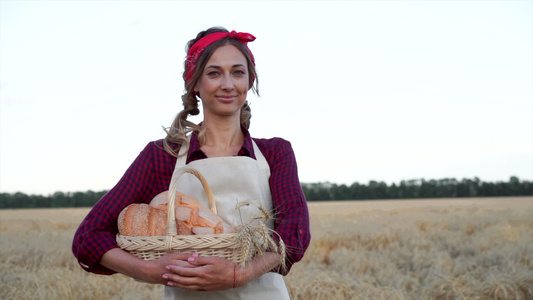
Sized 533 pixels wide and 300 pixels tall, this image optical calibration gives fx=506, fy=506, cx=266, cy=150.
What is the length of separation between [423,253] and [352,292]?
8.25 feet

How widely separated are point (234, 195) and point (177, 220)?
0.37 metres

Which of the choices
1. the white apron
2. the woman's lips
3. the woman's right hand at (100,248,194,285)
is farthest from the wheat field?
the woman's lips

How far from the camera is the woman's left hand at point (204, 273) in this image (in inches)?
68.2

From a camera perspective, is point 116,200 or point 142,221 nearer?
point 142,221

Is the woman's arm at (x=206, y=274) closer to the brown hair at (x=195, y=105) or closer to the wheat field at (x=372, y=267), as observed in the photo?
the brown hair at (x=195, y=105)

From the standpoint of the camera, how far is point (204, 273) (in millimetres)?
1728

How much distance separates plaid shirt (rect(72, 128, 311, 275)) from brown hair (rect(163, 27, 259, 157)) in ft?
0.15

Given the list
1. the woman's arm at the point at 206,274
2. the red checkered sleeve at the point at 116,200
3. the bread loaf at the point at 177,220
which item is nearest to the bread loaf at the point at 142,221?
the bread loaf at the point at 177,220

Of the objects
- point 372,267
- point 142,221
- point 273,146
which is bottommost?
point 372,267

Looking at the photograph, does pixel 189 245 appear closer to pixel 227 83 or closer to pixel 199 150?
pixel 199 150

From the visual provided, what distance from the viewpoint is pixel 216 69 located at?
2.31 metres

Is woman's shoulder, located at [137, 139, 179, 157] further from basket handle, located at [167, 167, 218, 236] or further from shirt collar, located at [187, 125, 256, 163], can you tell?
basket handle, located at [167, 167, 218, 236]

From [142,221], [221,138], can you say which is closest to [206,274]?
[142,221]

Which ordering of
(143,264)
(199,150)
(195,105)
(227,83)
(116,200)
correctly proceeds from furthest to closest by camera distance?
1. (195,105)
2. (199,150)
3. (227,83)
4. (116,200)
5. (143,264)
